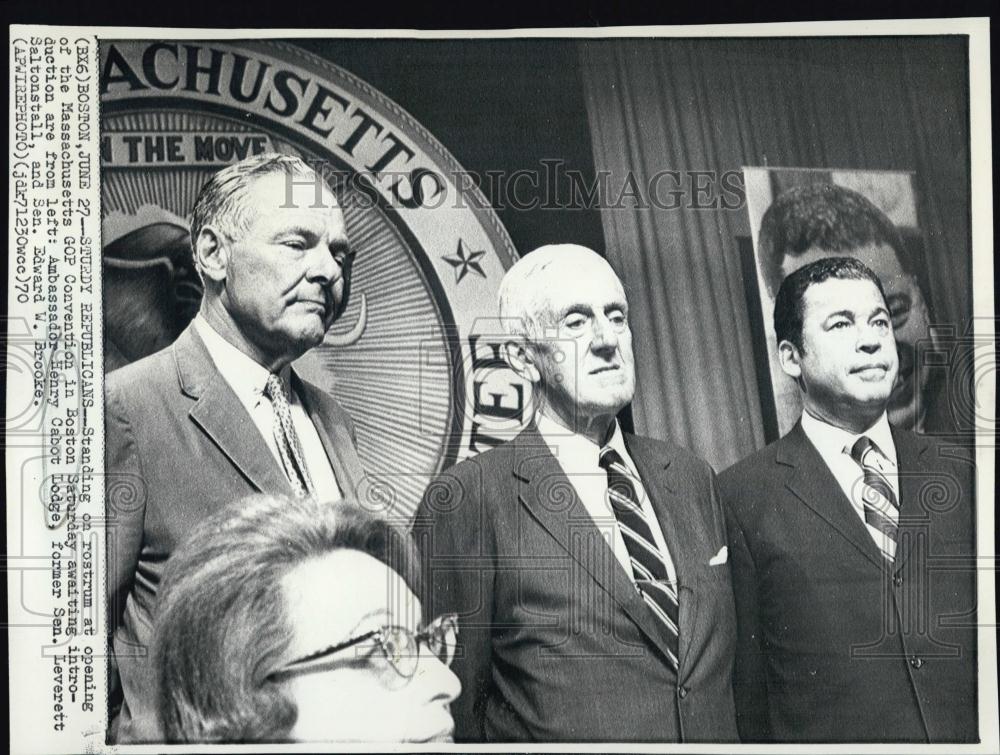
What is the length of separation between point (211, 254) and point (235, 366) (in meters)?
0.27

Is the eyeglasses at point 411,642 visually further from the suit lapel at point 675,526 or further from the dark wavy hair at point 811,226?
the dark wavy hair at point 811,226

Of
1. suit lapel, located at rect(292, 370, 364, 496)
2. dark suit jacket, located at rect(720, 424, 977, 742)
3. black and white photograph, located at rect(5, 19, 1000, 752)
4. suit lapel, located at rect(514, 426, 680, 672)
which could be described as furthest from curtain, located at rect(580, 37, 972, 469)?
suit lapel, located at rect(292, 370, 364, 496)

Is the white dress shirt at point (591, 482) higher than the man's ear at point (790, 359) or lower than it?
lower

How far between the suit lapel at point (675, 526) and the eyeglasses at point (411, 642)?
1.76ft

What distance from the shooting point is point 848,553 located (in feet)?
8.16

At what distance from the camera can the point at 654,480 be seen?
250 cm

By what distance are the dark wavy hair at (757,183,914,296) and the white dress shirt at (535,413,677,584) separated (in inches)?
23.8

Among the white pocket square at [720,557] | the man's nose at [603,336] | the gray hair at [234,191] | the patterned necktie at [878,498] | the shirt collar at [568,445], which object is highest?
the gray hair at [234,191]

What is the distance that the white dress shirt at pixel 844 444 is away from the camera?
252cm

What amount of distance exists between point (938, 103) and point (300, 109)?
157cm

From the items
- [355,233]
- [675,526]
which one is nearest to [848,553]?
[675,526]

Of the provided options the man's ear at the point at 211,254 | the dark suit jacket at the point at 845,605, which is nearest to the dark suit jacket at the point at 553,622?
the dark suit jacket at the point at 845,605

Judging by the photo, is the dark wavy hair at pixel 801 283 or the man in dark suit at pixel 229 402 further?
the dark wavy hair at pixel 801 283

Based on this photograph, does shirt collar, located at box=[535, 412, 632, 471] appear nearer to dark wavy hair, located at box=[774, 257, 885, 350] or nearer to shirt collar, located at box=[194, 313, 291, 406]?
dark wavy hair, located at box=[774, 257, 885, 350]
